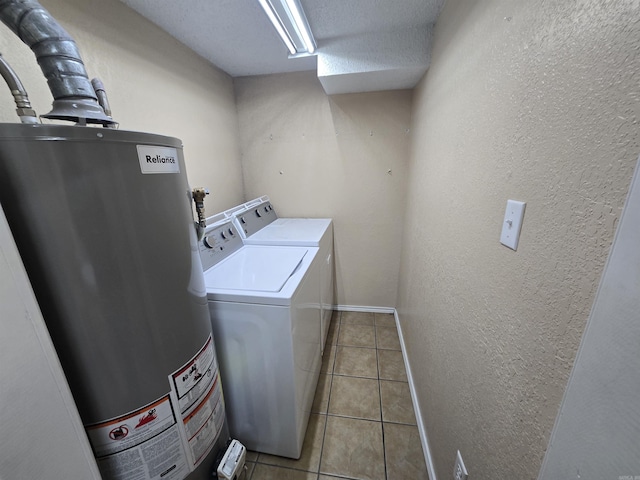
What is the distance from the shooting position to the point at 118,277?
1.93 feet

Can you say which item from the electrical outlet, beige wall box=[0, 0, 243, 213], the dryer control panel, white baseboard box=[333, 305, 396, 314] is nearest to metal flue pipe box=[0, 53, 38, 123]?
beige wall box=[0, 0, 243, 213]

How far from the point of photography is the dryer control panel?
4.25 ft

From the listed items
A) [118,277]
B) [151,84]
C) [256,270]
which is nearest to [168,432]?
[118,277]

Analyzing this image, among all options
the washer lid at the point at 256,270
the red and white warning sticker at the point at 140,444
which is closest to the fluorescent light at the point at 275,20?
the washer lid at the point at 256,270

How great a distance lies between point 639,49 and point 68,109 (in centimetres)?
113

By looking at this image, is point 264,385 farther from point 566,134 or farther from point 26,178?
point 566,134

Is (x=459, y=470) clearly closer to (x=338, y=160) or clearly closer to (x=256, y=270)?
(x=256, y=270)

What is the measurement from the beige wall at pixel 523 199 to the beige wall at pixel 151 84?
153cm

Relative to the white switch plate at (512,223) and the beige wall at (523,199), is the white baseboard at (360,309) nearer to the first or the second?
the beige wall at (523,199)

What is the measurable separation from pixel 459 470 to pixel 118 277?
1.27 meters

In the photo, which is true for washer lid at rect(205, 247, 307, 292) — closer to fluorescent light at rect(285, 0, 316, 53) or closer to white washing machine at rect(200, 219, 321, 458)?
white washing machine at rect(200, 219, 321, 458)

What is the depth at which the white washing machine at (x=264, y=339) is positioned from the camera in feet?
3.44

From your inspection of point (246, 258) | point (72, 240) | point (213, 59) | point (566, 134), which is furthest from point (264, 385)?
point (213, 59)

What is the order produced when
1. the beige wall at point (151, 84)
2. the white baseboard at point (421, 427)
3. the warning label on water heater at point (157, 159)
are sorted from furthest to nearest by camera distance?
1. the white baseboard at point (421, 427)
2. the beige wall at point (151, 84)
3. the warning label on water heater at point (157, 159)
